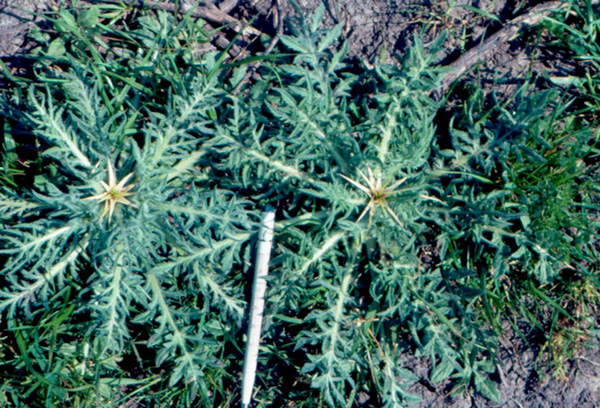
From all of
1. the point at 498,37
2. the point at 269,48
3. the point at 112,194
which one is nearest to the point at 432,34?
the point at 498,37

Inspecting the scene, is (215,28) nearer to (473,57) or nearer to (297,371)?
(473,57)

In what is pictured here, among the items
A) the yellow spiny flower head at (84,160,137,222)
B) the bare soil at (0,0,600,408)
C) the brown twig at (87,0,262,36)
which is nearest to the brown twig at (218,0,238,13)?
the brown twig at (87,0,262,36)

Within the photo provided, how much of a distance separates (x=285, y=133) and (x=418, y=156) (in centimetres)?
74

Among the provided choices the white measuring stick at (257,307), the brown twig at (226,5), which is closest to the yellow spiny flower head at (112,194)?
the white measuring stick at (257,307)

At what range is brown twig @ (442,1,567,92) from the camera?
3.47 m

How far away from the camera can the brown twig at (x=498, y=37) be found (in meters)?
3.47

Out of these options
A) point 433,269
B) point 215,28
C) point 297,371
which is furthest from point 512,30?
point 297,371

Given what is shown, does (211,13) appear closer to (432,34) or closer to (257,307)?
(432,34)

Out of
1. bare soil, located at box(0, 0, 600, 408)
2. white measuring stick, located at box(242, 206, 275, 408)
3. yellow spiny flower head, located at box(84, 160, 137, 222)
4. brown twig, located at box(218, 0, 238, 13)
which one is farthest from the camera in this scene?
brown twig, located at box(218, 0, 238, 13)

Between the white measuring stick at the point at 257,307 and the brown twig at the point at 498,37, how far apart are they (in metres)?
1.33

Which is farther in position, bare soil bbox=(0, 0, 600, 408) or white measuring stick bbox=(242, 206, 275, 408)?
bare soil bbox=(0, 0, 600, 408)

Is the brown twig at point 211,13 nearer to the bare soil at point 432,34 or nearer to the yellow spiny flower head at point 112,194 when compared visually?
the bare soil at point 432,34

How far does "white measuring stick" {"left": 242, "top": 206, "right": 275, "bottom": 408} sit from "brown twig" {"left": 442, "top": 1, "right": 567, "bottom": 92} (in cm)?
133

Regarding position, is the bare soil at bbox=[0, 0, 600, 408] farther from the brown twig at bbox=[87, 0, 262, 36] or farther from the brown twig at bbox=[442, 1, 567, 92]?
the brown twig at bbox=[87, 0, 262, 36]
